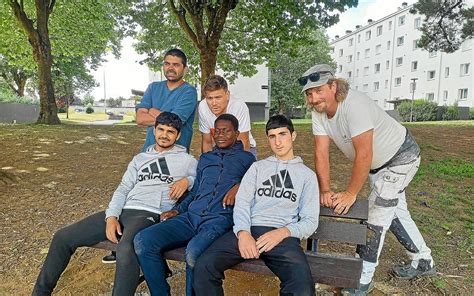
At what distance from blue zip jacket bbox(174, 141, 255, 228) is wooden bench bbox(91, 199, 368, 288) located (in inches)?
14.1

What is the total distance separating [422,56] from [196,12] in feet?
117

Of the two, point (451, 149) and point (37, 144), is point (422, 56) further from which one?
point (37, 144)

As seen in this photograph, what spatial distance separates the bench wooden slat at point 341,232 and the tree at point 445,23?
15.1m

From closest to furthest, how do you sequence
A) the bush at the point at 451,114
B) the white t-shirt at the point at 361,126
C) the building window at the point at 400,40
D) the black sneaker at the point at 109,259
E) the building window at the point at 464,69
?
1. the white t-shirt at the point at 361,126
2. the black sneaker at the point at 109,259
3. the bush at the point at 451,114
4. the building window at the point at 464,69
5. the building window at the point at 400,40

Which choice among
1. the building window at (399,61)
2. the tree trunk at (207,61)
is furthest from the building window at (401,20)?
the tree trunk at (207,61)

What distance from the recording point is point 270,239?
247 cm

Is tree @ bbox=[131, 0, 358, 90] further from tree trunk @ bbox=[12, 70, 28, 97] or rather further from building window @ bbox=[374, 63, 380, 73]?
building window @ bbox=[374, 63, 380, 73]

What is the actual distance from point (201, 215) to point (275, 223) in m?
0.59

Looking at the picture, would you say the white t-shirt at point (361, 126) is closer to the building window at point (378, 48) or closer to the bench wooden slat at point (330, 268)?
the bench wooden slat at point (330, 268)

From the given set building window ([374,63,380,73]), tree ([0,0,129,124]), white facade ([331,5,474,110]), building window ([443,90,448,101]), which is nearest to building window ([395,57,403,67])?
white facade ([331,5,474,110])

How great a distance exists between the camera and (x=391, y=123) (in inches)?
116

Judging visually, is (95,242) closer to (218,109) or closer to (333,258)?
(218,109)

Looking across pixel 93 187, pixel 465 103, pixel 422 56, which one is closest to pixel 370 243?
pixel 93 187

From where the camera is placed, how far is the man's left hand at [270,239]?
2.46 m
